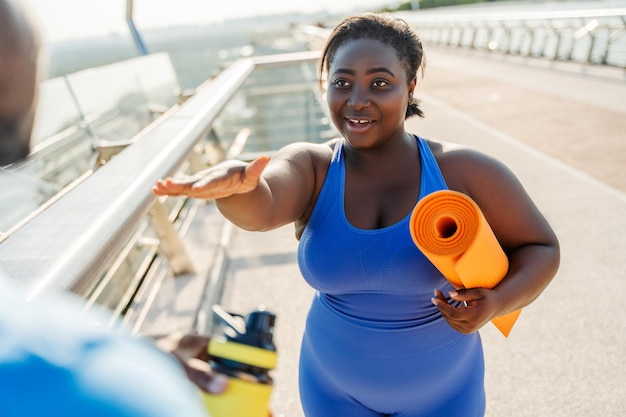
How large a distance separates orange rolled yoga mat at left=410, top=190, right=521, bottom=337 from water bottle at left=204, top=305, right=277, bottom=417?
1.68ft

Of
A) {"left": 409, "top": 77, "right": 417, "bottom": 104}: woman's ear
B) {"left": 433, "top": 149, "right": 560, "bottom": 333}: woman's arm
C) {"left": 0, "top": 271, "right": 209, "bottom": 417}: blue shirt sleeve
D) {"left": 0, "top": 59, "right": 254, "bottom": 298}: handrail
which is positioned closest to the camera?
{"left": 0, "top": 271, "right": 209, "bottom": 417}: blue shirt sleeve

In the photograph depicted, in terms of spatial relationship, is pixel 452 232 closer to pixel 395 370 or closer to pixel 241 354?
pixel 395 370

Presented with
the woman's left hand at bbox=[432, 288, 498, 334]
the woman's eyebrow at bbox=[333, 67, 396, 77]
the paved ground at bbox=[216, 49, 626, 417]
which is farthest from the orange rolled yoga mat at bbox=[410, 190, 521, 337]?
the paved ground at bbox=[216, 49, 626, 417]

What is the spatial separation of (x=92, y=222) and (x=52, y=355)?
601mm

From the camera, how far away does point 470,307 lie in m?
1.28

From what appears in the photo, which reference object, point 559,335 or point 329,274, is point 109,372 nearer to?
point 329,274

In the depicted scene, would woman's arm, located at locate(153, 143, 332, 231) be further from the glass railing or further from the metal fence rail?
the metal fence rail

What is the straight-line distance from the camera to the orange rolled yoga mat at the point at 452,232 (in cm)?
114

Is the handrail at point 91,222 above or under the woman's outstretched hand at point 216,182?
under

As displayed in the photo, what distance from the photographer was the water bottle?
0.62 m

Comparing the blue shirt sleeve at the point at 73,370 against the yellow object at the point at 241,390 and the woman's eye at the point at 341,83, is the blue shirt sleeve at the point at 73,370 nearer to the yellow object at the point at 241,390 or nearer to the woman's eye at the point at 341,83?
the yellow object at the point at 241,390

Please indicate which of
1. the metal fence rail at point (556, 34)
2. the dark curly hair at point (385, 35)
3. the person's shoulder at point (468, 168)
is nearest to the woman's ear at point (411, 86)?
the dark curly hair at point (385, 35)

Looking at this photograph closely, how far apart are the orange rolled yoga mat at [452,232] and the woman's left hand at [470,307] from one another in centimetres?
8

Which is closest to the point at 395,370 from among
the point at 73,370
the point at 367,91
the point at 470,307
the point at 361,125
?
the point at 470,307
